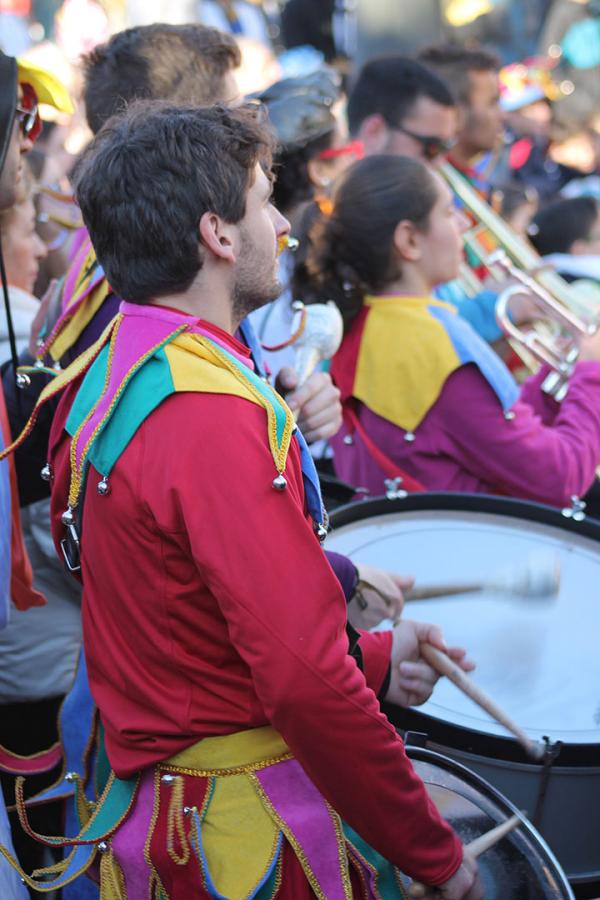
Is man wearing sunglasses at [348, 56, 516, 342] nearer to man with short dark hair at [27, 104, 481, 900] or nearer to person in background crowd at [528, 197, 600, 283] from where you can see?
person in background crowd at [528, 197, 600, 283]

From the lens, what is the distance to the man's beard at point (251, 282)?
1.40m

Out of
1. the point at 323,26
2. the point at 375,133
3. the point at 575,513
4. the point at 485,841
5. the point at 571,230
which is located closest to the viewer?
the point at 485,841

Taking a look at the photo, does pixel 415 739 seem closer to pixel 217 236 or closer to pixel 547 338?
pixel 217 236

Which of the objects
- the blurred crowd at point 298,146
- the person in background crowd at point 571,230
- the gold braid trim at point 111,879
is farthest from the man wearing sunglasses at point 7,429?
the person in background crowd at point 571,230

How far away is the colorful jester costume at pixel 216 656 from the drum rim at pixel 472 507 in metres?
0.88

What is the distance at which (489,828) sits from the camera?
5.17ft

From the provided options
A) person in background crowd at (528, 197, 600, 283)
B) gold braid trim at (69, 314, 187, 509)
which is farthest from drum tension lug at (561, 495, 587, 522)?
person in background crowd at (528, 197, 600, 283)

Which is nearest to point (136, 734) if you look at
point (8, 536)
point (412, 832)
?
point (412, 832)

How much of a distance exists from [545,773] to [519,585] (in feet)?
1.63

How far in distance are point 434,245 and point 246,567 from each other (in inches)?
67.5

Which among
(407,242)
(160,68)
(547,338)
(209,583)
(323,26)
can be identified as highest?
(323,26)

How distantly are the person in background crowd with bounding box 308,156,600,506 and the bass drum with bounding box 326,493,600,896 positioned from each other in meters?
0.21

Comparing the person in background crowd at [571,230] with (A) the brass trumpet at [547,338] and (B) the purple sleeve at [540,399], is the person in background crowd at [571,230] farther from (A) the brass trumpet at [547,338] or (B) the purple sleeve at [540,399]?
(B) the purple sleeve at [540,399]

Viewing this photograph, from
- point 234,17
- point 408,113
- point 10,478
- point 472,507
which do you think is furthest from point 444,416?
point 234,17
